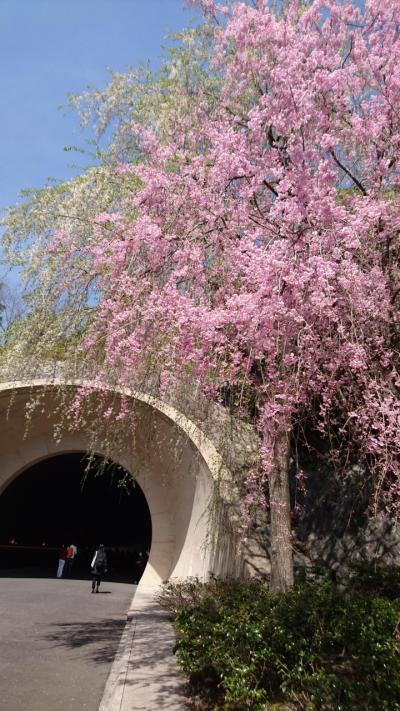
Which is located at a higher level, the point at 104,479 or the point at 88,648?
the point at 104,479

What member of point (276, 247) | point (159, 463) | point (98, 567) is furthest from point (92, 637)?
point (159, 463)

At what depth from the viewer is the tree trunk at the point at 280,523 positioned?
717 cm

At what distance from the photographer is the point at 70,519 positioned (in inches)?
1244

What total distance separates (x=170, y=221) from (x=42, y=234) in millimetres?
2289

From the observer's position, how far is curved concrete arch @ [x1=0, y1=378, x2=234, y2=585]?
38.1 ft

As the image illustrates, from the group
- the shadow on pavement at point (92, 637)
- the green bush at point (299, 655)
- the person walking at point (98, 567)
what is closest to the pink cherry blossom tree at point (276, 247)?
the green bush at point (299, 655)

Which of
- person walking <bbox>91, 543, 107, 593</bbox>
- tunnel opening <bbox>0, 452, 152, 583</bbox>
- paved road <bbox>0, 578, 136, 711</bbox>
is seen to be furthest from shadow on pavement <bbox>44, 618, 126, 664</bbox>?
tunnel opening <bbox>0, 452, 152, 583</bbox>

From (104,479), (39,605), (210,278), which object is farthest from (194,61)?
(104,479)

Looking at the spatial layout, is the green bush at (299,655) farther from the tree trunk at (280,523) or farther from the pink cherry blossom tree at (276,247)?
the pink cherry blossom tree at (276,247)

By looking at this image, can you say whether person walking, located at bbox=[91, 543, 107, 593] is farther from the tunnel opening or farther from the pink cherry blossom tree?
the pink cherry blossom tree

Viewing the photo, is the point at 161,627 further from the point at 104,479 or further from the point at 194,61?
the point at 104,479

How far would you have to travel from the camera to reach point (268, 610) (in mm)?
5676

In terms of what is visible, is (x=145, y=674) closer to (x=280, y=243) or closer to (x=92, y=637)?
(x=92, y=637)

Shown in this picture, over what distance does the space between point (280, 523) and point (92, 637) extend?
343 cm
